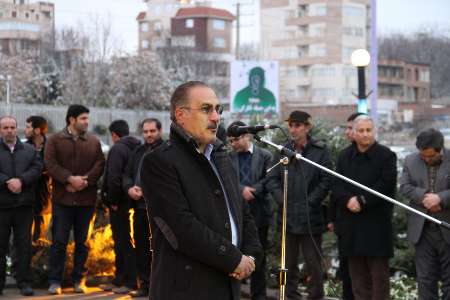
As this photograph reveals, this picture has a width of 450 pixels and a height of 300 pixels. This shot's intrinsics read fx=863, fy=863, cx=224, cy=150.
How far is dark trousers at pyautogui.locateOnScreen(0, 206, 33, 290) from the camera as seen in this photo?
10961mm

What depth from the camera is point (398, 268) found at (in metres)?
11.3

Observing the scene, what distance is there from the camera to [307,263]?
10016 mm

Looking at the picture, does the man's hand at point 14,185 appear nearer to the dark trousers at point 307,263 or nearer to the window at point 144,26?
the dark trousers at point 307,263

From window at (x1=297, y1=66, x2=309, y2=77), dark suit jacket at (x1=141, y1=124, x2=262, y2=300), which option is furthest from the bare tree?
dark suit jacket at (x1=141, y1=124, x2=262, y2=300)

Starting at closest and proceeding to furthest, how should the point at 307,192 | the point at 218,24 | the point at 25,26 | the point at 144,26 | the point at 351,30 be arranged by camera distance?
1. the point at 307,192
2. the point at 25,26
3. the point at 351,30
4. the point at 144,26
5. the point at 218,24

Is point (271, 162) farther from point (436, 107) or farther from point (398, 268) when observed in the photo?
point (436, 107)

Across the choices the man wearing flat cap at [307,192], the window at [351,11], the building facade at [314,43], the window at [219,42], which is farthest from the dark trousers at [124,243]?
the window at [219,42]

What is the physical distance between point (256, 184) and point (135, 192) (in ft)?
5.38

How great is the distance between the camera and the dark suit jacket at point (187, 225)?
16.6ft

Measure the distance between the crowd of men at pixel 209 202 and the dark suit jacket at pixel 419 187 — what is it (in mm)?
12

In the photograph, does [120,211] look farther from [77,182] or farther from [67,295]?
[67,295]

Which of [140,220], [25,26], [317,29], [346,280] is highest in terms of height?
[317,29]

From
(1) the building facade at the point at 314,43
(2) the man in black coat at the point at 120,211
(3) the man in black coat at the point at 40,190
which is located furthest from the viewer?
(1) the building facade at the point at 314,43

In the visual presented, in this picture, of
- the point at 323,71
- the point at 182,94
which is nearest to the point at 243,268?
the point at 182,94
